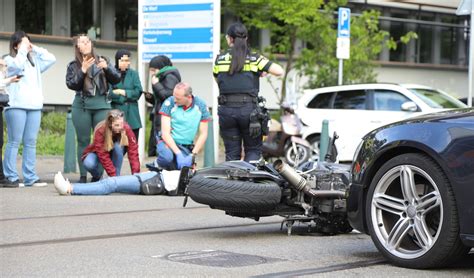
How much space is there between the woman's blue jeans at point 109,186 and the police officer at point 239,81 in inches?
49.6

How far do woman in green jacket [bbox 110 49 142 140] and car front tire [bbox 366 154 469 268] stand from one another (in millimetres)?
7534

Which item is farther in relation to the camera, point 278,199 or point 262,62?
point 262,62

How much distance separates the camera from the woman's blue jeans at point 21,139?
A: 12.2 meters

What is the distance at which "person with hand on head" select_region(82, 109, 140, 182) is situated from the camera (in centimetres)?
1218

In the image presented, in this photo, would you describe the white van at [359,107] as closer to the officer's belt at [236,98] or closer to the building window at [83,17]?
the building window at [83,17]

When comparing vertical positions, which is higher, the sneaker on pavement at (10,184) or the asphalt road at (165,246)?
the asphalt road at (165,246)

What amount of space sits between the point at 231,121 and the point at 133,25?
617 inches

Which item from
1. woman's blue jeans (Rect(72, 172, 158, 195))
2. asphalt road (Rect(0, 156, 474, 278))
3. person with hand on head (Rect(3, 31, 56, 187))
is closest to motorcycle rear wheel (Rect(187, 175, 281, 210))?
asphalt road (Rect(0, 156, 474, 278))

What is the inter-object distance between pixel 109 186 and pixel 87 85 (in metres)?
2.03

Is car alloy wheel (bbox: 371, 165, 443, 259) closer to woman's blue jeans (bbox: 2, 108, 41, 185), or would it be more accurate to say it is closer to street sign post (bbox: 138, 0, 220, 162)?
woman's blue jeans (bbox: 2, 108, 41, 185)

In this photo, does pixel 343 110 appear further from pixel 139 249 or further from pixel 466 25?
pixel 466 25

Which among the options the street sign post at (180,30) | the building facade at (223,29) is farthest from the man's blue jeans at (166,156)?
the building facade at (223,29)

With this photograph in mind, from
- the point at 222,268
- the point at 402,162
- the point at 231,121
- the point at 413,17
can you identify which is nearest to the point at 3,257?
the point at 222,268

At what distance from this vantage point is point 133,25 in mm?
26047
